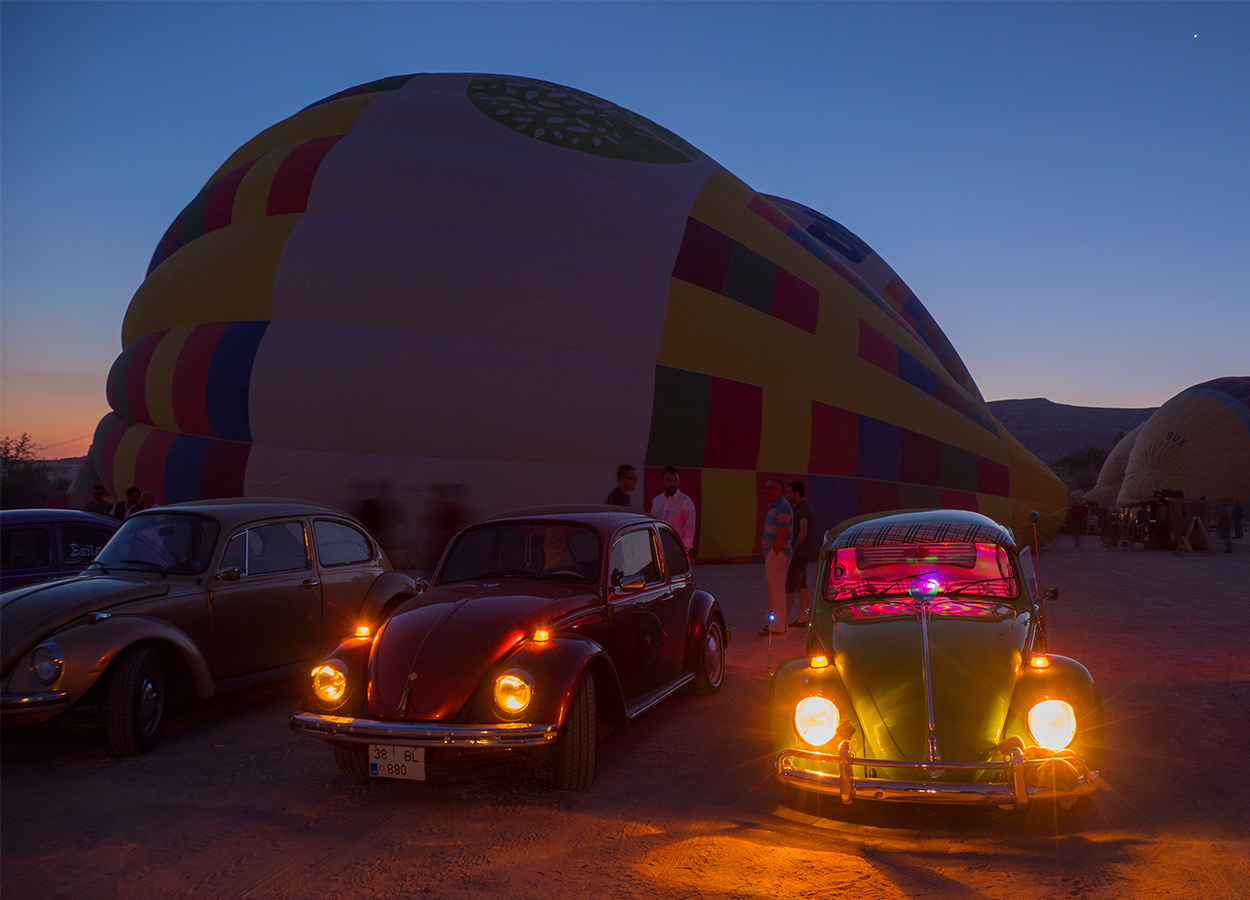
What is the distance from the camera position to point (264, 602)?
271 inches

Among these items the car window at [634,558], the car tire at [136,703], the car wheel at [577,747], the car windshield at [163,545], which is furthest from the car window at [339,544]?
the car wheel at [577,747]

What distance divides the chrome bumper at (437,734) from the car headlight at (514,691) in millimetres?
106

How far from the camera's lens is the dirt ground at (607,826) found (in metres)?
3.71

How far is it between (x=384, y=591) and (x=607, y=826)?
413 cm

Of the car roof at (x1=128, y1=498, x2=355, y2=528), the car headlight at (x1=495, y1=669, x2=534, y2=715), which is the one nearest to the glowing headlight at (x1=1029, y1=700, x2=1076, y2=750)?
the car headlight at (x1=495, y1=669, x2=534, y2=715)

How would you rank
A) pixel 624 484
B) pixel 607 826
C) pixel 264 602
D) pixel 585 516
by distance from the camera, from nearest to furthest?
pixel 607 826, pixel 585 516, pixel 264 602, pixel 624 484

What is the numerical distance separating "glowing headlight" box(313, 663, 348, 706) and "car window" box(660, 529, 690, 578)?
2779mm

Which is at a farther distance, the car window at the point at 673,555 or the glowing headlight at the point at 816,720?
the car window at the point at 673,555

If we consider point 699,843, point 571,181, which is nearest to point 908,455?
point 571,181

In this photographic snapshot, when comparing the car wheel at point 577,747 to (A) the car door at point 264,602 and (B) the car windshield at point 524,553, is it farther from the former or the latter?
(A) the car door at point 264,602

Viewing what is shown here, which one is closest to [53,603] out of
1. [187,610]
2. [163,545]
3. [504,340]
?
[187,610]

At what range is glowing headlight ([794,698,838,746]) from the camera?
4.43m

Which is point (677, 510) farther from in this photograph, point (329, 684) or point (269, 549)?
point (329, 684)

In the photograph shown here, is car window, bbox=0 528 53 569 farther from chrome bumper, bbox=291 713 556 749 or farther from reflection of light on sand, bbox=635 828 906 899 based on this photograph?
reflection of light on sand, bbox=635 828 906 899
